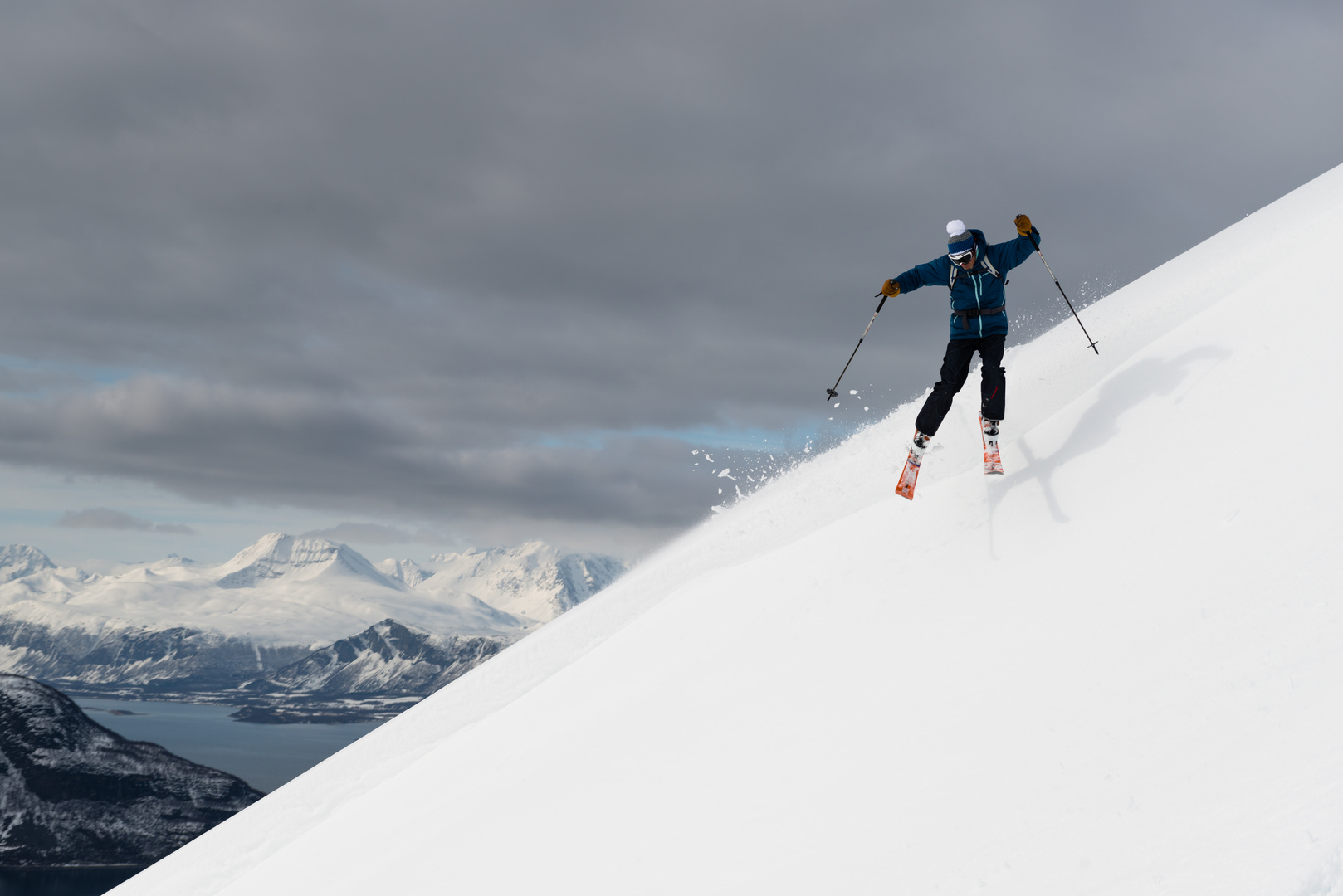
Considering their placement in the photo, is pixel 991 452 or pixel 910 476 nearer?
pixel 991 452

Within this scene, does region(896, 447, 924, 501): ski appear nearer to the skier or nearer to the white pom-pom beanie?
the skier

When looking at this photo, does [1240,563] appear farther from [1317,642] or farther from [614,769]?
[614,769]

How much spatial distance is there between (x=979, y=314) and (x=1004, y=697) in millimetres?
6059

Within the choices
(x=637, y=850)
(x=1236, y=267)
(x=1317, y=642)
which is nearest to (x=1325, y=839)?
(x=1317, y=642)

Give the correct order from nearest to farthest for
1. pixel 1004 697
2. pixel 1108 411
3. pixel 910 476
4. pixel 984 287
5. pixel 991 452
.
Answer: pixel 1004 697, pixel 1108 411, pixel 991 452, pixel 984 287, pixel 910 476

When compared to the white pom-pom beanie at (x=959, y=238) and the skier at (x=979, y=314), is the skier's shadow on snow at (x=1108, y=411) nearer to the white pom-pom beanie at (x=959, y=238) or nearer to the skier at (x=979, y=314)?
the skier at (x=979, y=314)

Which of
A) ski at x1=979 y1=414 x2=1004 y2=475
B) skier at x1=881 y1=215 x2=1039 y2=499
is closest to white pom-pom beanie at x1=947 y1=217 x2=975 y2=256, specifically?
skier at x1=881 y1=215 x2=1039 y2=499

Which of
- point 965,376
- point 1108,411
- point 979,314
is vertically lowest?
point 1108,411

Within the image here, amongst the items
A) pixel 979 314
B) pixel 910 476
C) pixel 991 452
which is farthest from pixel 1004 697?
pixel 979 314

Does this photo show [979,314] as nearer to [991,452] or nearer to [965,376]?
[965,376]

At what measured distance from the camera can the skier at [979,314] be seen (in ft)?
34.6

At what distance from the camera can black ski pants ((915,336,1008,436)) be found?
34.7ft

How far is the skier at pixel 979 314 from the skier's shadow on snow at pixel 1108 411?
2.09 ft

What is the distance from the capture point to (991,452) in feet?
34.1
